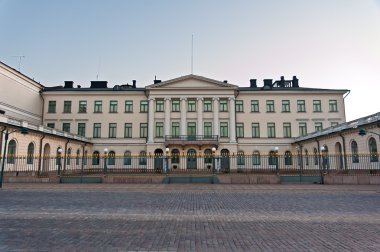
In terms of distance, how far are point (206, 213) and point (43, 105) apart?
4619 centimetres

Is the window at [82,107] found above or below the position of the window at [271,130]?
above

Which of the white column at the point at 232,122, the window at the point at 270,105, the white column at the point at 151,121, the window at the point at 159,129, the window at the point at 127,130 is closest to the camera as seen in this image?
the white column at the point at 151,121

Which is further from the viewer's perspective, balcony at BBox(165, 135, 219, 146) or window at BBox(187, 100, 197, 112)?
window at BBox(187, 100, 197, 112)

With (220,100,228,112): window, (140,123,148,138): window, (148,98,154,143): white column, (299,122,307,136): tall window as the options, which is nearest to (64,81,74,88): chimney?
(140,123,148,138): window

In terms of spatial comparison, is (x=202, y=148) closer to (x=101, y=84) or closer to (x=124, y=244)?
(x=101, y=84)

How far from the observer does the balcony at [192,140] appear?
4441cm

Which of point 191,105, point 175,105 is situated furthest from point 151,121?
point 191,105

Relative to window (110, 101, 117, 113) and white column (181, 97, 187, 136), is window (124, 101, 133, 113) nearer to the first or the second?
window (110, 101, 117, 113)

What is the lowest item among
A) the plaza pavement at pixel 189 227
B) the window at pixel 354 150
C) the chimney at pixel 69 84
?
the plaza pavement at pixel 189 227

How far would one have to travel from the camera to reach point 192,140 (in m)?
45.0

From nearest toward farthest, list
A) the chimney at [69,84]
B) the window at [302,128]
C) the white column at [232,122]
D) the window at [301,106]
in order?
the white column at [232,122]
the window at [302,128]
the window at [301,106]
the chimney at [69,84]

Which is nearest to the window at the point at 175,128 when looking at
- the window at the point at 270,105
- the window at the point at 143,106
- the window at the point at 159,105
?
the window at the point at 159,105

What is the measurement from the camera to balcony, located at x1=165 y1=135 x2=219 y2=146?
44.4 m

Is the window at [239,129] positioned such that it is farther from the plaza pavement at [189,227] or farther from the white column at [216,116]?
the plaza pavement at [189,227]
